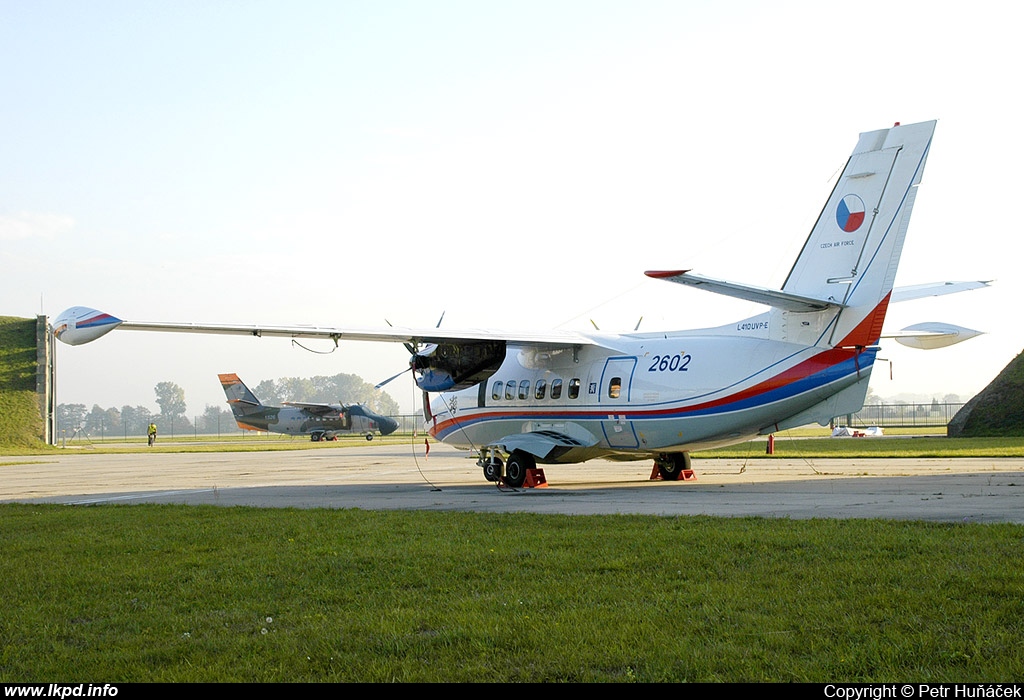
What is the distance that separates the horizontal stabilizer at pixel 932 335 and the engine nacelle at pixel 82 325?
1738cm

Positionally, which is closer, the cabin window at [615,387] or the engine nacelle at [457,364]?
the cabin window at [615,387]

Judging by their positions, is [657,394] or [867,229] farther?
[657,394]

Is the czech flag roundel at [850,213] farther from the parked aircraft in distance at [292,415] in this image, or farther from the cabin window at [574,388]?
the parked aircraft in distance at [292,415]

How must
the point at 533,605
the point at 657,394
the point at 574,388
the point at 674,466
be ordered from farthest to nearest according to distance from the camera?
1. the point at 674,466
2. the point at 574,388
3. the point at 657,394
4. the point at 533,605

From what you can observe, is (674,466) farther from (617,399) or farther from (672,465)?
(617,399)

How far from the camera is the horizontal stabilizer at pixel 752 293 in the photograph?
1430 cm

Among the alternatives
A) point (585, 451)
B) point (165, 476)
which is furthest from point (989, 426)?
point (165, 476)

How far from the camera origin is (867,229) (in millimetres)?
16875

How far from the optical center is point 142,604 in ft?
26.9

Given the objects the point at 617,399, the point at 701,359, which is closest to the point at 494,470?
the point at 617,399

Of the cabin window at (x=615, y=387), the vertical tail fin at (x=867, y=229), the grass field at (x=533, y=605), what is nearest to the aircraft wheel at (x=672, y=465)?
the cabin window at (x=615, y=387)

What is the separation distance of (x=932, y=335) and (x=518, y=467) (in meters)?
10.2

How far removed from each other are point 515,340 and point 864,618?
1529 cm

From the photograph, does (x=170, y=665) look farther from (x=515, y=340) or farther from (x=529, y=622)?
(x=515, y=340)
